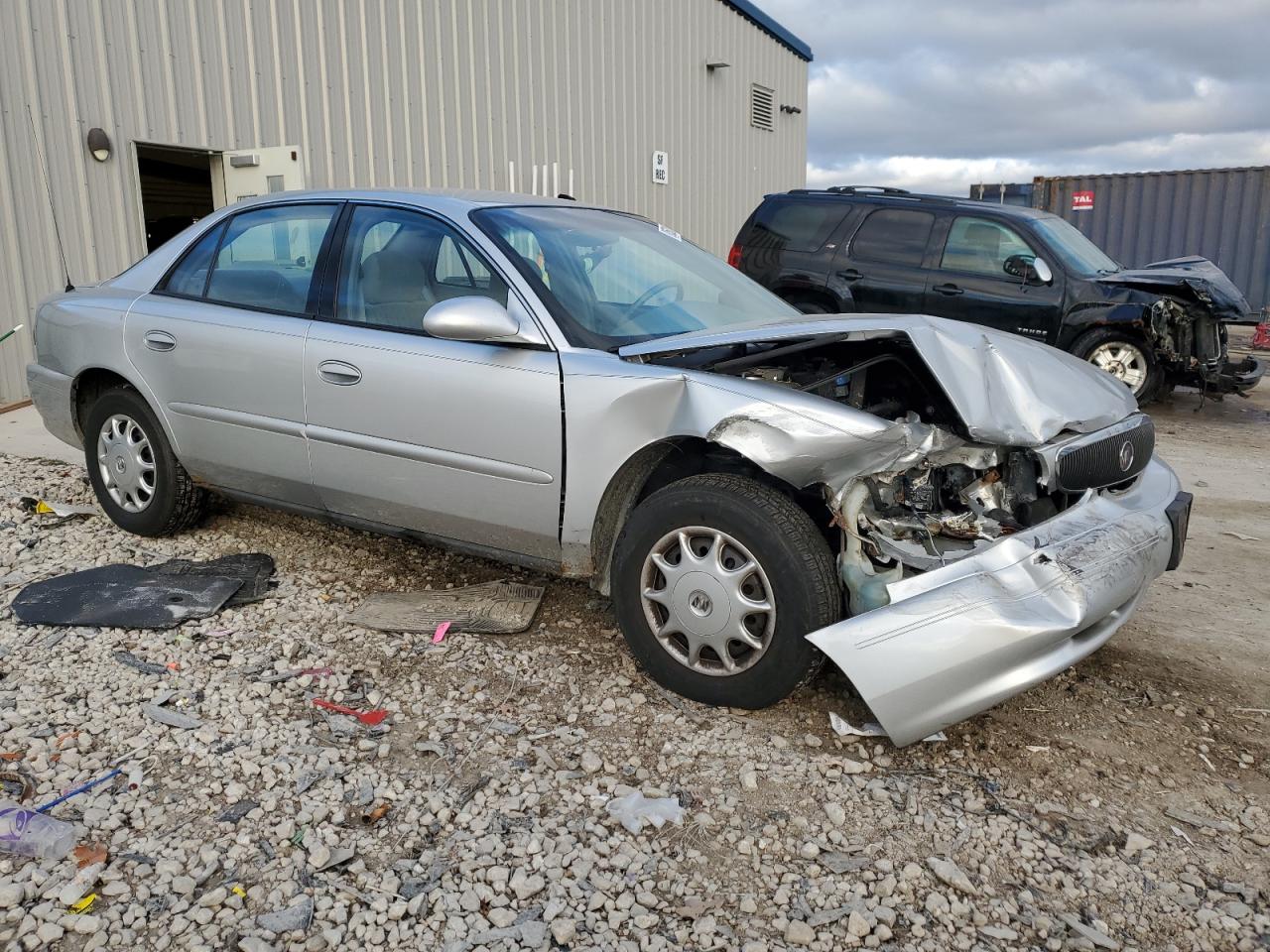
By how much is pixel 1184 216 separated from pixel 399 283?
16.5 meters

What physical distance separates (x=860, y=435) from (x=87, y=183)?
7670mm

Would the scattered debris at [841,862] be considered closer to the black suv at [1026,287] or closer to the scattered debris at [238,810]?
the scattered debris at [238,810]

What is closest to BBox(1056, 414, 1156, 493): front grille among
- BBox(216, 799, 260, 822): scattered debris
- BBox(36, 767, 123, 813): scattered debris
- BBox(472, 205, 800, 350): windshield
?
BBox(472, 205, 800, 350): windshield

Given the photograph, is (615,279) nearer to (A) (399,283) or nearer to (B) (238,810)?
(A) (399,283)

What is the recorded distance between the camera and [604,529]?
334cm

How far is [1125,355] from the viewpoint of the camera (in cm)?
836

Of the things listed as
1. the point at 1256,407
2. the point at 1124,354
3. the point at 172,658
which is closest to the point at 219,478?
the point at 172,658

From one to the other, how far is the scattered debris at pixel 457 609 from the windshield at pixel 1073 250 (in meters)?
6.23

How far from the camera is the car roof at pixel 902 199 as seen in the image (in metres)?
8.45

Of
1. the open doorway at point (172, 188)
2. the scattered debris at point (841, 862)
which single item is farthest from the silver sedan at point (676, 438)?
the open doorway at point (172, 188)

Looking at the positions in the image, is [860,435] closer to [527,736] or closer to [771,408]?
[771,408]

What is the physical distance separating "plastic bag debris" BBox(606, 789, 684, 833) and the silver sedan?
496mm

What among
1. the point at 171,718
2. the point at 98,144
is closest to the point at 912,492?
the point at 171,718

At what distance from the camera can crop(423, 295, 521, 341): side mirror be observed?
3170 mm
